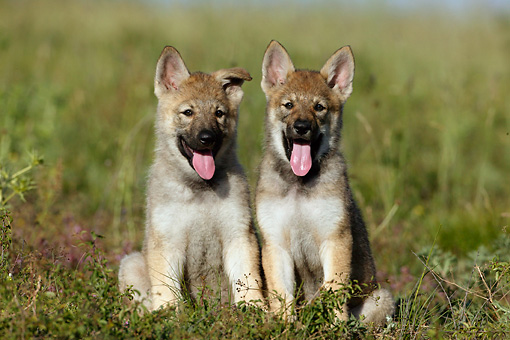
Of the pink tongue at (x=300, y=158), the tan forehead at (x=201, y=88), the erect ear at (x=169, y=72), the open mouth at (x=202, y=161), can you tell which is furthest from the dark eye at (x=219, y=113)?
the pink tongue at (x=300, y=158)

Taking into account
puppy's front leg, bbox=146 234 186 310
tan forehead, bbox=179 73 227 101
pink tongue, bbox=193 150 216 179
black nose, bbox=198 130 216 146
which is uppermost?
tan forehead, bbox=179 73 227 101

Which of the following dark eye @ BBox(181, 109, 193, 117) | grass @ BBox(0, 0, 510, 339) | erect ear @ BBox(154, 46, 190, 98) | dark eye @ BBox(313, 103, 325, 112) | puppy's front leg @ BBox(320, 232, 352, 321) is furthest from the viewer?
erect ear @ BBox(154, 46, 190, 98)

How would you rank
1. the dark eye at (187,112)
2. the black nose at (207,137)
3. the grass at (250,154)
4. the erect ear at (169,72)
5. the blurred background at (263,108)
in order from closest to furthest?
the grass at (250,154) < the black nose at (207,137) < the dark eye at (187,112) < the erect ear at (169,72) < the blurred background at (263,108)

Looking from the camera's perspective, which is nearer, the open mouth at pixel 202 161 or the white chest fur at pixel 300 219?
the white chest fur at pixel 300 219

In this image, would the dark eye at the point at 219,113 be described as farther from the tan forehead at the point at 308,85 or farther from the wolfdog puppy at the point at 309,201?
the tan forehead at the point at 308,85

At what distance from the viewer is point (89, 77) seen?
11.9m

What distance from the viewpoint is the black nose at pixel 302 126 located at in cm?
482

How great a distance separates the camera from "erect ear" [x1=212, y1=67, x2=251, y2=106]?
5395 mm

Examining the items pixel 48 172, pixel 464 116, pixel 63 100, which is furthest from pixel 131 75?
pixel 464 116

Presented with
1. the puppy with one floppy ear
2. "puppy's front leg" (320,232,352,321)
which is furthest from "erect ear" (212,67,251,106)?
"puppy's front leg" (320,232,352,321)

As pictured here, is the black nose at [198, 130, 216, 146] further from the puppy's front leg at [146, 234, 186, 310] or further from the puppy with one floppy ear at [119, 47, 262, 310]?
the puppy's front leg at [146, 234, 186, 310]

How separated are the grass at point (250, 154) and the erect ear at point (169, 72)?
1351mm

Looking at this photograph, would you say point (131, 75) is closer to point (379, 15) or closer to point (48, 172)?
point (48, 172)

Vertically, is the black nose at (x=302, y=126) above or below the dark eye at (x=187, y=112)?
below
